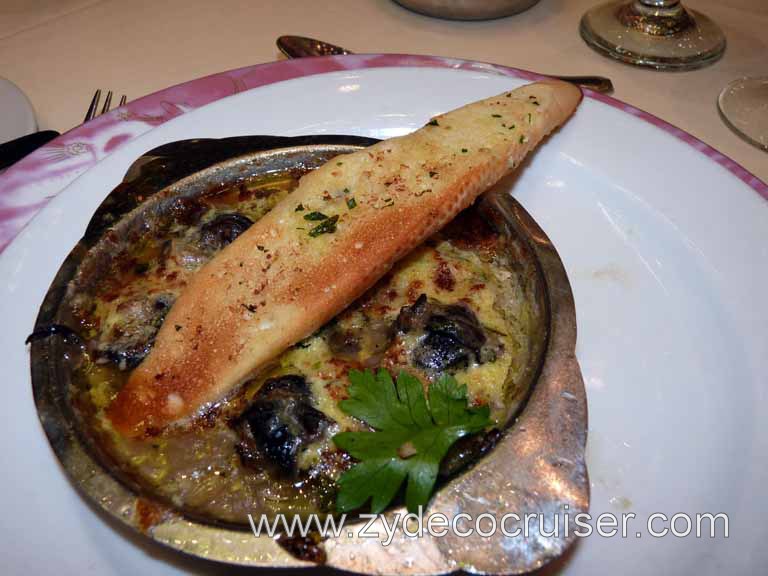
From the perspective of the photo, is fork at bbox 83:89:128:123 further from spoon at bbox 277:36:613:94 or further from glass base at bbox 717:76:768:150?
glass base at bbox 717:76:768:150

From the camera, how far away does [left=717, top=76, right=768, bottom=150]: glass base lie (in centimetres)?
211

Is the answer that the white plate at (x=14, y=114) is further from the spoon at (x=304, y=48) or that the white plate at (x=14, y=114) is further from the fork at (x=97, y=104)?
the spoon at (x=304, y=48)

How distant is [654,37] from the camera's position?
2.56 metres

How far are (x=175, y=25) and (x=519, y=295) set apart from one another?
7.13 ft

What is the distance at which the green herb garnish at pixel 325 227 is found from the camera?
1.36 m

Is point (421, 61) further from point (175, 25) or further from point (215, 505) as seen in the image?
point (215, 505)

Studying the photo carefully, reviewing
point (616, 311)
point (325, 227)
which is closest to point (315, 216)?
point (325, 227)

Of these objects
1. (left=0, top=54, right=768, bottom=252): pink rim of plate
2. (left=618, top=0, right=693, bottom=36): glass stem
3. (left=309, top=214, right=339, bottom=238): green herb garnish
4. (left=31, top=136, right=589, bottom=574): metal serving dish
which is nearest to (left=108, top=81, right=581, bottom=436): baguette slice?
(left=309, top=214, right=339, bottom=238): green herb garnish

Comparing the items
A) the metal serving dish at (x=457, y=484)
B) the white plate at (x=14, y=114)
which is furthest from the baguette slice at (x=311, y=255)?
the white plate at (x=14, y=114)

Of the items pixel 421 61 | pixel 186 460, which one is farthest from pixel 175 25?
pixel 186 460

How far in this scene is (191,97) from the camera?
2086mm

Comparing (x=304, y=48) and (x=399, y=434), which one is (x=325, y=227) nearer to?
(x=399, y=434)

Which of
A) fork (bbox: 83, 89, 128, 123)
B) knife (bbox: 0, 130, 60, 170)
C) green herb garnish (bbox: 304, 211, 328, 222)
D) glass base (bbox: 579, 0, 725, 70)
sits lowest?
glass base (bbox: 579, 0, 725, 70)

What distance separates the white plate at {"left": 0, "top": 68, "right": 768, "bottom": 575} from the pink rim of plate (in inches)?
4.0
